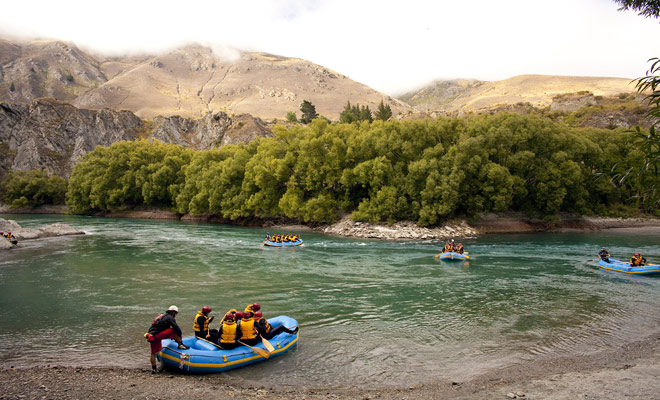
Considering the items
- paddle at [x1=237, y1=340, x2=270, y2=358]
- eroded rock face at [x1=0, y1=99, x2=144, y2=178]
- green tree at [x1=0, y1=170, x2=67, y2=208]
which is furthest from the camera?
eroded rock face at [x1=0, y1=99, x2=144, y2=178]

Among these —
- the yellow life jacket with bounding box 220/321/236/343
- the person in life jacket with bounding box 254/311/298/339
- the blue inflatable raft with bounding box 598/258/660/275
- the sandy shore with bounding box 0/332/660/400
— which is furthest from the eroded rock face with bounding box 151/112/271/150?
the sandy shore with bounding box 0/332/660/400

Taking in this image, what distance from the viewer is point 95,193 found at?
91.2 meters

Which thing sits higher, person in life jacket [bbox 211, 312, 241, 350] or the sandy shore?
person in life jacket [bbox 211, 312, 241, 350]

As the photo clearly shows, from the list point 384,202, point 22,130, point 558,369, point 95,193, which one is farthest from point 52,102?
point 558,369

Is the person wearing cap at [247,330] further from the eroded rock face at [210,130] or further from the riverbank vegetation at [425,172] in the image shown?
the eroded rock face at [210,130]

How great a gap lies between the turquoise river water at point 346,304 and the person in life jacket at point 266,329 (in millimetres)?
898

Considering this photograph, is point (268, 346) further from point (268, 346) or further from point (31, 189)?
point (31, 189)

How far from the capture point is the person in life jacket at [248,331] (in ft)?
49.4

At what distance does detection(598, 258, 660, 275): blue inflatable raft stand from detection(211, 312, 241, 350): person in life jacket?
97.9 feet

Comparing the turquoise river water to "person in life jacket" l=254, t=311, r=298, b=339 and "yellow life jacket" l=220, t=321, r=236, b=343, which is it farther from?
"yellow life jacket" l=220, t=321, r=236, b=343

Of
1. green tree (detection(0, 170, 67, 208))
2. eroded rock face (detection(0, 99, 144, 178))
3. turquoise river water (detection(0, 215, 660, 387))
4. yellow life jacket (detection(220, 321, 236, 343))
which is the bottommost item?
turquoise river water (detection(0, 215, 660, 387))

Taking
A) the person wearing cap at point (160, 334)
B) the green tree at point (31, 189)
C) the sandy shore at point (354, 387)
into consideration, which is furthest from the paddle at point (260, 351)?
Result: the green tree at point (31, 189)

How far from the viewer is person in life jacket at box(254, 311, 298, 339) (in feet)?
A: 51.2

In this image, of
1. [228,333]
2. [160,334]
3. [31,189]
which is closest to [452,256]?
[228,333]
